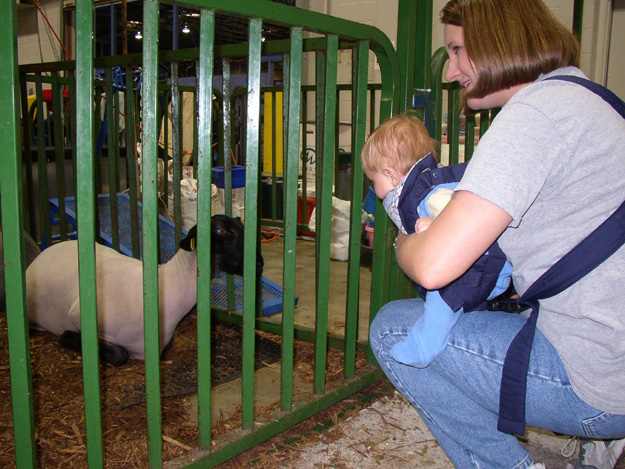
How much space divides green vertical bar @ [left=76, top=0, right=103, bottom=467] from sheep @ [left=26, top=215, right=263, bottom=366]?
152 centimetres

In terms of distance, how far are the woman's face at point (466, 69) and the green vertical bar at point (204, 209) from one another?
0.75m

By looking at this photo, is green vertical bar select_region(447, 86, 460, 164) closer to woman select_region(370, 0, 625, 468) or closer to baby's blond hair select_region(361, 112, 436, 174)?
baby's blond hair select_region(361, 112, 436, 174)

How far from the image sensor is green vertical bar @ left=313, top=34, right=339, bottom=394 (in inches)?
87.2

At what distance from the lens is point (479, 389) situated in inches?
62.1

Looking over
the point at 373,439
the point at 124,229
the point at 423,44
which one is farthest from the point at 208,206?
the point at 124,229

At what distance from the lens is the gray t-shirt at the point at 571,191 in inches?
49.1

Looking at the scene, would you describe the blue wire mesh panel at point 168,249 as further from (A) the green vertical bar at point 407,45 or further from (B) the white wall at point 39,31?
(B) the white wall at point 39,31

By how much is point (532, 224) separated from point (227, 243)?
2.21 m

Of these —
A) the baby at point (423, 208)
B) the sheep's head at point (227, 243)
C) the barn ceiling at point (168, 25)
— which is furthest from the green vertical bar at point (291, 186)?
the barn ceiling at point (168, 25)

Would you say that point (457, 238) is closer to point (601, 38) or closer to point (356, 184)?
point (356, 184)

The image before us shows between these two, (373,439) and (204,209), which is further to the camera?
(373,439)

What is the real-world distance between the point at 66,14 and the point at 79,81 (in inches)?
464

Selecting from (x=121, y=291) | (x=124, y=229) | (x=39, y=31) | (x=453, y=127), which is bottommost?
(x=121, y=291)

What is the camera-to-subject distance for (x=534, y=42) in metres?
1.46
